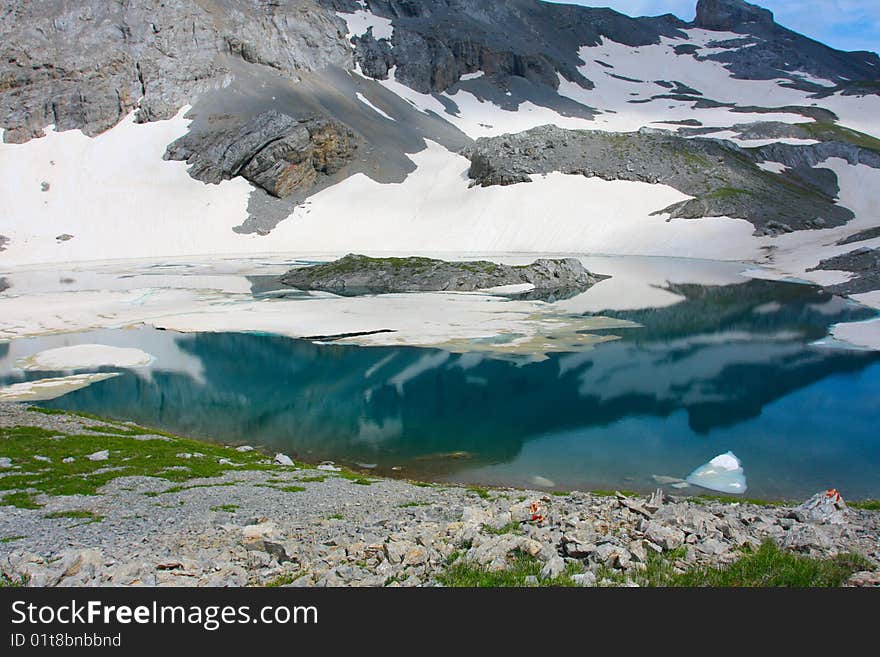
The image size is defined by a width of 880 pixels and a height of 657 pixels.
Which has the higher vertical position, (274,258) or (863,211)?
(863,211)

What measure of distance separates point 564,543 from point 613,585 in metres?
Answer: 1.66

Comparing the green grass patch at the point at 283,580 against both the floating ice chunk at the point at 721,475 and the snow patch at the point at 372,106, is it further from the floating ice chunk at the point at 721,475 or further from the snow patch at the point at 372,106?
the snow patch at the point at 372,106

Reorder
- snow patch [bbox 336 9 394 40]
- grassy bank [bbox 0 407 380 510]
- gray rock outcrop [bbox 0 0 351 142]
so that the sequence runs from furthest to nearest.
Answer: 1. snow patch [bbox 336 9 394 40]
2. gray rock outcrop [bbox 0 0 351 142]
3. grassy bank [bbox 0 407 380 510]

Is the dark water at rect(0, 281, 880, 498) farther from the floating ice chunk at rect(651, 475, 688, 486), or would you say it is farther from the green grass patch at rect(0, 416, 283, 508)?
the green grass patch at rect(0, 416, 283, 508)

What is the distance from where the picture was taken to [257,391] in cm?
2839

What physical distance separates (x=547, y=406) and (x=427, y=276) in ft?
120

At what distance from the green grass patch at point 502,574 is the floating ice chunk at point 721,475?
35.6ft

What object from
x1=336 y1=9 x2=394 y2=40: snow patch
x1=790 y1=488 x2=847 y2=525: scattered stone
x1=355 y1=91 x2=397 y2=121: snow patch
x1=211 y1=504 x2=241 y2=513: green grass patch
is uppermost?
x1=336 y1=9 x2=394 y2=40: snow patch

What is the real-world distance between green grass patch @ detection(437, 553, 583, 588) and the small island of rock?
49.8m

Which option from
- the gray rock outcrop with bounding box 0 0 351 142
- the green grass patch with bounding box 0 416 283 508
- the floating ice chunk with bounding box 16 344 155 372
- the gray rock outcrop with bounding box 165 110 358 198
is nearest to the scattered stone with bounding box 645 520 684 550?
the green grass patch with bounding box 0 416 283 508

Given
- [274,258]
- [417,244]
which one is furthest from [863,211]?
[274,258]

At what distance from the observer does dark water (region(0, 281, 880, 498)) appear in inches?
767
